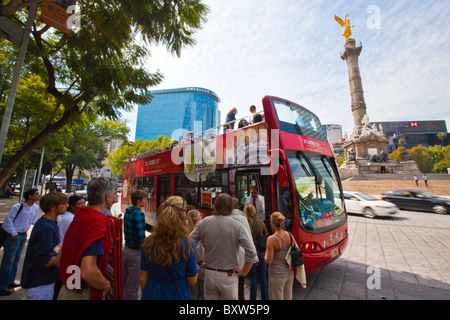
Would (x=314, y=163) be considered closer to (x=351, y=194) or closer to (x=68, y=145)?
(x=351, y=194)

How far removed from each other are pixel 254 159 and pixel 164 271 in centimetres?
324

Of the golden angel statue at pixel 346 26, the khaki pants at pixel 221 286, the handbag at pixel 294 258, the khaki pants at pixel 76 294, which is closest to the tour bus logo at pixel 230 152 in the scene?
the handbag at pixel 294 258

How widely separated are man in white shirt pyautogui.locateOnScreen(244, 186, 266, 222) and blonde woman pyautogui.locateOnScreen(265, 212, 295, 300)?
51.7 inches

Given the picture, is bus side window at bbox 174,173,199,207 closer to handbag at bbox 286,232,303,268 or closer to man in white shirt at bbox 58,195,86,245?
man in white shirt at bbox 58,195,86,245

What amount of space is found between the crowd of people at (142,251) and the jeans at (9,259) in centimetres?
1

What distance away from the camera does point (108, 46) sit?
5348mm

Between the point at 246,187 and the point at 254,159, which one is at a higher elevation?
the point at 254,159

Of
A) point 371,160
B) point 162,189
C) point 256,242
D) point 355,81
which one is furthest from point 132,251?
point 355,81

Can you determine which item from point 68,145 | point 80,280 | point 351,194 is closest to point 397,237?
point 351,194

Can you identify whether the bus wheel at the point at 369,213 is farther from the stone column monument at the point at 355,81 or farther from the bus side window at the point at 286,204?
the stone column monument at the point at 355,81

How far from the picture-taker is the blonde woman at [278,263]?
2922 mm

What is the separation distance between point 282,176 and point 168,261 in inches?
108

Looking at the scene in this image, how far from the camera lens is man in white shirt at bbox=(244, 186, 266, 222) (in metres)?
4.37

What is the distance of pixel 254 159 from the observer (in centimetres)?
465
